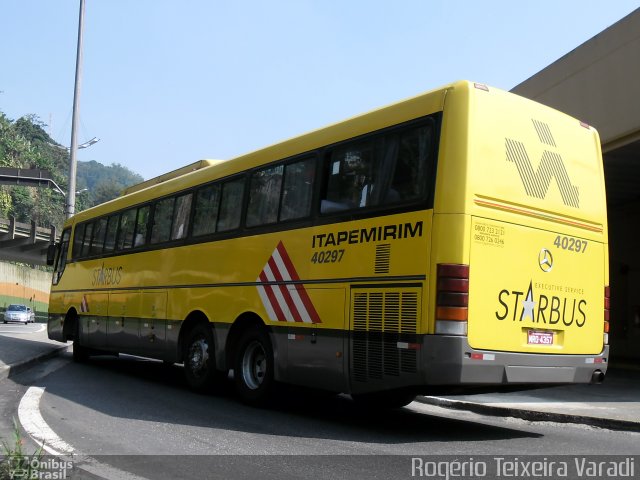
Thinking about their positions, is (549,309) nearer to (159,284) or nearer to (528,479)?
(528,479)

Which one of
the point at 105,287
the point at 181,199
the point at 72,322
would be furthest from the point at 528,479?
the point at 72,322

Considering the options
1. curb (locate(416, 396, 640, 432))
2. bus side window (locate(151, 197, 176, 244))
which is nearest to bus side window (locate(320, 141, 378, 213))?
curb (locate(416, 396, 640, 432))

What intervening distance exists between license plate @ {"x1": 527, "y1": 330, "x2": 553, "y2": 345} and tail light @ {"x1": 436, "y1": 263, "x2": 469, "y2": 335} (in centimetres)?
98

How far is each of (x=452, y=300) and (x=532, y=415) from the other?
3.77 metres

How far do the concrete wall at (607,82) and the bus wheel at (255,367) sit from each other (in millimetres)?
8377

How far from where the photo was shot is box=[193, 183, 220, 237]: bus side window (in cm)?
1103

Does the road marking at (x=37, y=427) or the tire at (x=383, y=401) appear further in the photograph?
the tire at (x=383, y=401)

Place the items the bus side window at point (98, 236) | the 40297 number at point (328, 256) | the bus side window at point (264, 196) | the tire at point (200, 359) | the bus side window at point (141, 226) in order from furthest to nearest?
1. the bus side window at point (98, 236)
2. the bus side window at point (141, 226)
3. the tire at point (200, 359)
4. the bus side window at point (264, 196)
5. the 40297 number at point (328, 256)

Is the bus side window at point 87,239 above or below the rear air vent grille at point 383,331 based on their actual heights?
above

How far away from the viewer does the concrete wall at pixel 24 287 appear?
66.2 m

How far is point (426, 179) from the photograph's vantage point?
7.17m

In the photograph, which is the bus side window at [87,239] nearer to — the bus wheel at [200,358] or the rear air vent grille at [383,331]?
the bus wheel at [200,358]

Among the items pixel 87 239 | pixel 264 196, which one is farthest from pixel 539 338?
pixel 87 239

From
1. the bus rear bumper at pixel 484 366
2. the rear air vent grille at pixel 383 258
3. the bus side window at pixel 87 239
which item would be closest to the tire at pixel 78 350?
the bus side window at pixel 87 239
